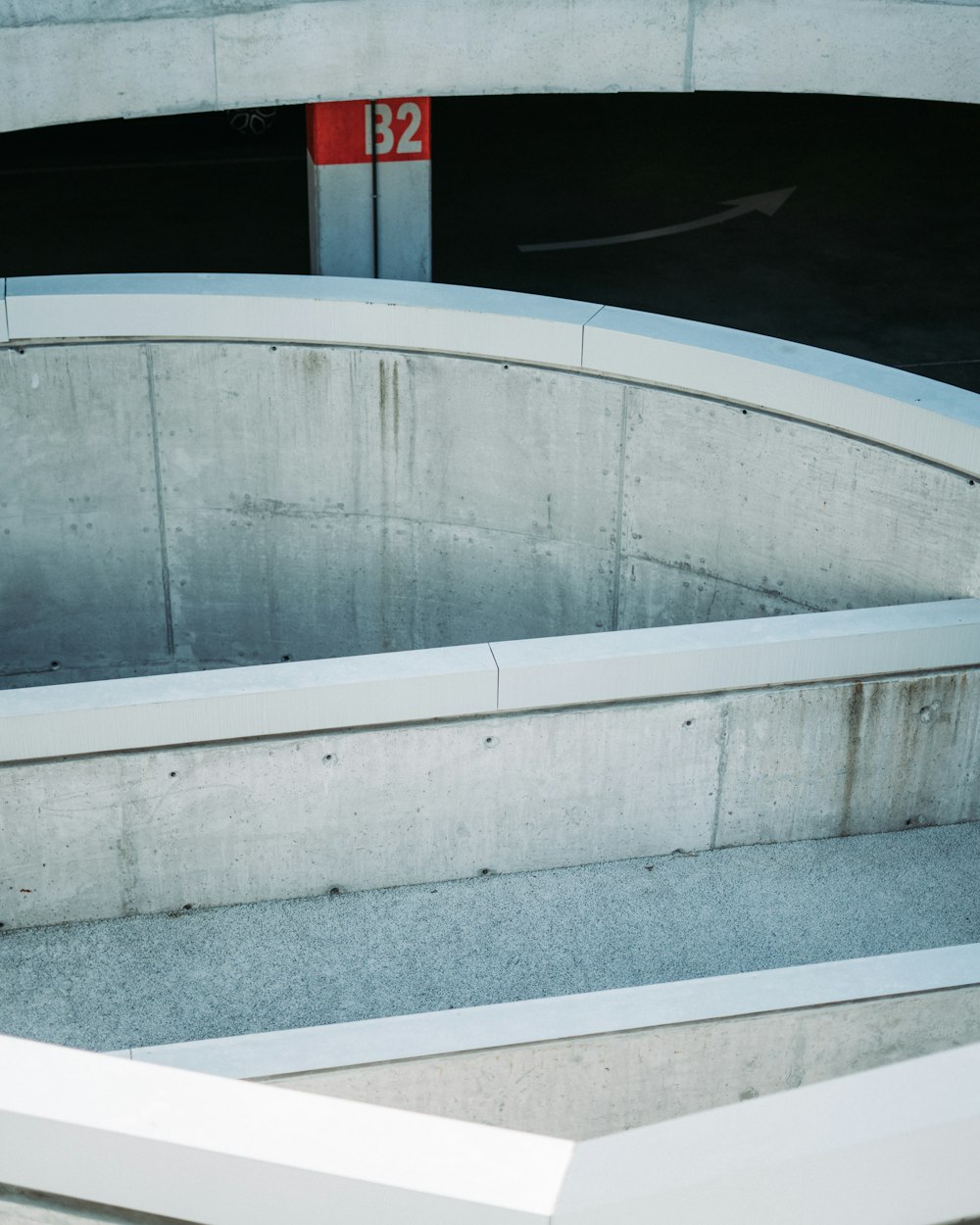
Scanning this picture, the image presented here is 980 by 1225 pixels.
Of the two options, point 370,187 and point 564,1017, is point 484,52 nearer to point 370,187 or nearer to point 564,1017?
point 370,187

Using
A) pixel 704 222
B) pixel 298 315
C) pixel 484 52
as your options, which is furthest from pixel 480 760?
pixel 704 222

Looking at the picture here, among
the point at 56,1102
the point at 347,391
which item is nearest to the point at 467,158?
the point at 347,391

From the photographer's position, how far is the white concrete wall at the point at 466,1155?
2.49m

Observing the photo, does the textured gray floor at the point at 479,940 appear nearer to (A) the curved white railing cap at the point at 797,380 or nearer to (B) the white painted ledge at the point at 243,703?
(B) the white painted ledge at the point at 243,703

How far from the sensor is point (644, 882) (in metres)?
8.17

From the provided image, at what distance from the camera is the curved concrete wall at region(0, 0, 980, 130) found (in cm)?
953

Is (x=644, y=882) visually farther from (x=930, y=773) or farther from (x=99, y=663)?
(x=99, y=663)

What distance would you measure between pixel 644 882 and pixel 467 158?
40.4ft

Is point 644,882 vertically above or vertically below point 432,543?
below

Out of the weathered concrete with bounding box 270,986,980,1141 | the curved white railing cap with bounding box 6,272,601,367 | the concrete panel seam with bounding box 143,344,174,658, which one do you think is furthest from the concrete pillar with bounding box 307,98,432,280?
the weathered concrete with bounding box 270,986,980,1141

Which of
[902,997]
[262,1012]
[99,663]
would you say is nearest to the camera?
[902,997]

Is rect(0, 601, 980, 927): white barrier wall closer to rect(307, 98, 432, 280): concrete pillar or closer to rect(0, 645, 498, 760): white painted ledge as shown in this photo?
rect(0, 645, 498, 760): white painted ledge

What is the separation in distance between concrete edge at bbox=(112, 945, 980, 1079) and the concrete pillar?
6.47 m

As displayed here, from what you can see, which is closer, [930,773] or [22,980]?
[22,980]
